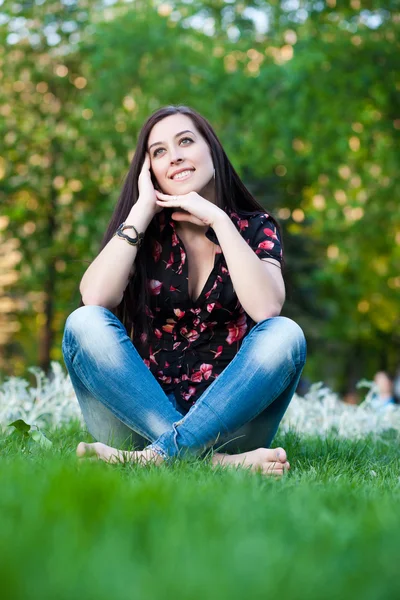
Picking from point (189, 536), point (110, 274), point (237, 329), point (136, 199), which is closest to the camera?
point (189, 536)

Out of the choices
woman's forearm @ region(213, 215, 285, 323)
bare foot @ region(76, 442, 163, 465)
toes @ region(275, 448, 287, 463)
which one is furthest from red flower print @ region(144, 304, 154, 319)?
toes @ region(275, 448, 287, 463)

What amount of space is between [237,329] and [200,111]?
9.47m

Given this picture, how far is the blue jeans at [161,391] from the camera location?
275 centimetres

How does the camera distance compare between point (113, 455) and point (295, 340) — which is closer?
point (113, 455)

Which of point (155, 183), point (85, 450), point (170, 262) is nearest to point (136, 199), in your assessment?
point (155, 183)

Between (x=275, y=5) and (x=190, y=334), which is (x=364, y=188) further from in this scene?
(x=190, y=334)

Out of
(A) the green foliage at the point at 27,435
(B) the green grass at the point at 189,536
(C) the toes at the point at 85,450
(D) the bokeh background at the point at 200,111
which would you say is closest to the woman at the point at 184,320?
(C) the toes at the point at 85,450

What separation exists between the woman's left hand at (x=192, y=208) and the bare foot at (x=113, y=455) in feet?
3.10

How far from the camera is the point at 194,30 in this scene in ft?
45.8

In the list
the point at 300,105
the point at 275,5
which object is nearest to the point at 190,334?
the point at 300,105

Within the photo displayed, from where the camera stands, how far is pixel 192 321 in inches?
A: 130

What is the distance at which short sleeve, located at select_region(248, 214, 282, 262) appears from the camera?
3262 mm

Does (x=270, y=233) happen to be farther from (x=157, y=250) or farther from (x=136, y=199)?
(x=136, y=199)

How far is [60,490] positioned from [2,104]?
13888 millimetres
